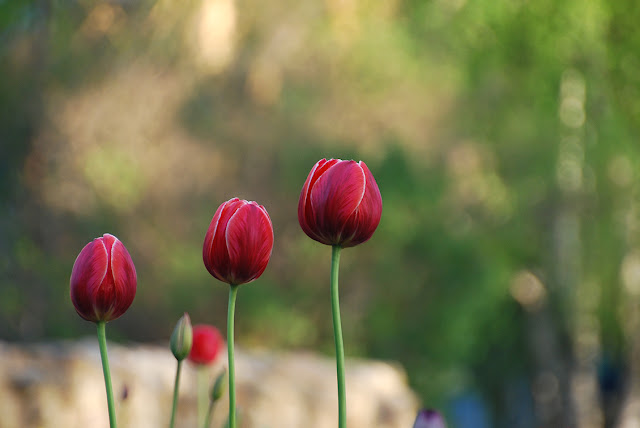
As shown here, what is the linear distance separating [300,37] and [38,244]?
8.60 ft

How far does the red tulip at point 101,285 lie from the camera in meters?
0.67

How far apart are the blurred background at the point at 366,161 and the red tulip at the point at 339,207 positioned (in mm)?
4421

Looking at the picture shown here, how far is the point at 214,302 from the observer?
18.7 ft

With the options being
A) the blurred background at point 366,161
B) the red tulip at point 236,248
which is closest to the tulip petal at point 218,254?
the red tulip at point 236,248

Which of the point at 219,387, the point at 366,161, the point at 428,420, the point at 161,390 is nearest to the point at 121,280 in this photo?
the point at 219,387

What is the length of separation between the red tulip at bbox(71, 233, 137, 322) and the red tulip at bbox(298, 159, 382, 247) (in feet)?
0.55

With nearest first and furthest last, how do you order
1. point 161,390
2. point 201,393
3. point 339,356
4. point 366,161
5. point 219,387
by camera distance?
1. point 339,356
2. point 219,387
3. point 201,393
4. point 161,390
5. point 366,161

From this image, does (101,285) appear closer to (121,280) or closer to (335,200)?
(121,280)

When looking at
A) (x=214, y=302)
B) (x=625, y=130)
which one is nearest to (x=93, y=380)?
(x=214, y=302)

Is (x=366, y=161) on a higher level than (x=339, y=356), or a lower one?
higher

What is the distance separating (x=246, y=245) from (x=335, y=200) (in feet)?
0.28

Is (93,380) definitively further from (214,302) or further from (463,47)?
(463,47)

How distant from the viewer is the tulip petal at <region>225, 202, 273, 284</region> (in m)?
0.67

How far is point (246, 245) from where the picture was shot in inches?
26.6
